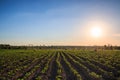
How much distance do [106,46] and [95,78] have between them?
334 feet

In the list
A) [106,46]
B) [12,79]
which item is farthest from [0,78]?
[106,46]

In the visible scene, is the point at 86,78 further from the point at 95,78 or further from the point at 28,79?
the point at 28,79

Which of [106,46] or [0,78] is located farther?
[106,46]

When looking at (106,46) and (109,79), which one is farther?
(106,46)

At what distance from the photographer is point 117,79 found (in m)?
14.0

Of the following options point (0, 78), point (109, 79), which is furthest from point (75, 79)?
point (0, 78)

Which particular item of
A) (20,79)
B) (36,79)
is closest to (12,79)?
(20,79)

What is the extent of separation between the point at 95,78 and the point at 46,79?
4412 mm

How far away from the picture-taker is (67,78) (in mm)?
14641

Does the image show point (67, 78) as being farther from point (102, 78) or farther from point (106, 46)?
point (106, 46)

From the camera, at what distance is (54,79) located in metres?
14.2

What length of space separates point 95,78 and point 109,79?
3.98ft

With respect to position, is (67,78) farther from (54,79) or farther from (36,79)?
(36,79)

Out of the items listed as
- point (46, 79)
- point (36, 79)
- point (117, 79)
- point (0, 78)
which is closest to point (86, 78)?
point (117, 79)
